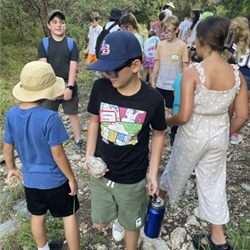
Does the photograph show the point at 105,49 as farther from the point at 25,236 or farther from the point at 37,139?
the point at 25,236

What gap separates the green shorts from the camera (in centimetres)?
197

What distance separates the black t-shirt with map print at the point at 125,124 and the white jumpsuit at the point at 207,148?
363 mm

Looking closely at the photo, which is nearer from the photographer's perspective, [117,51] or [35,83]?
[117,51]

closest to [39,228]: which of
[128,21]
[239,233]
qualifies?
[239,233]

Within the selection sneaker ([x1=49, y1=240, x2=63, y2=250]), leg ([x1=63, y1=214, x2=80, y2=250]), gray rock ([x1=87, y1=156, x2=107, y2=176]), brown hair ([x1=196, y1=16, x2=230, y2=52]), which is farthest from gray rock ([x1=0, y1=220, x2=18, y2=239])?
brown hair ([x1=196, y1=16, x2=230, y2=52])

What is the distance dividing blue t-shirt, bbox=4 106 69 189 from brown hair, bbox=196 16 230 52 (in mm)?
1354

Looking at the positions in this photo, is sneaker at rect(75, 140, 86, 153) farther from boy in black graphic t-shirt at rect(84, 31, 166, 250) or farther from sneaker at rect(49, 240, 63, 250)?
boy in black graphic t-shirt at rect(84, 31, 166, 250)

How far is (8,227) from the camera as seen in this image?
8.48ft

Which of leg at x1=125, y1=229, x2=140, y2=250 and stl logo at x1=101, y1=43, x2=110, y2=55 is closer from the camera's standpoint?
stl logo at x1=101, y1=43, x2=110, y2=55

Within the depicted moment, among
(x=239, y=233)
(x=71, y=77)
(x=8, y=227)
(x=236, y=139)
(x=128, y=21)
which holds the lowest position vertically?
(x=8, y=227)

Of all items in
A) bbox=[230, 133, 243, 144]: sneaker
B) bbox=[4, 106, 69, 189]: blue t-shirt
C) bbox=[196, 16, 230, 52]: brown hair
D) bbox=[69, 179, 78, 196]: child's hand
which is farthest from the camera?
bbox=[230, 133, 243, 144]: sneaker

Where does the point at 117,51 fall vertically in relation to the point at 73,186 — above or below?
above

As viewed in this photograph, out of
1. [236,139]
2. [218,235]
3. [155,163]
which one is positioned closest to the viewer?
[155,163]

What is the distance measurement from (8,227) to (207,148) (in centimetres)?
226
